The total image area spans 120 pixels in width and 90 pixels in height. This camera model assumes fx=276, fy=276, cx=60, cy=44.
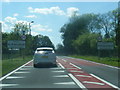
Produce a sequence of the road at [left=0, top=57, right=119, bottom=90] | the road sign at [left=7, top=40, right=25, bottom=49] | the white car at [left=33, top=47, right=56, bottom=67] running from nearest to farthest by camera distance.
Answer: the road at [left=0, top=57, right=119, bottom=90] → the white car at [left=33, top=47, right=56, bottom=67] → the road sign at [left=7, top=40, right=25, bottom=49]

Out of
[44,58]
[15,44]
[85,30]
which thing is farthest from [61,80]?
[85,30]

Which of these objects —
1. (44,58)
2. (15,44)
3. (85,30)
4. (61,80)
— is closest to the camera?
(61,80)

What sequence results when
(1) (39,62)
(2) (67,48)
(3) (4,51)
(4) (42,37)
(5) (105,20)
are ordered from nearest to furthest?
(1) (39,62), (3) (4,51), (5) (105,20), (2) (67,48), (4) (42,37)

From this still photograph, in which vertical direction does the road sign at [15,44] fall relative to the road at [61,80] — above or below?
above

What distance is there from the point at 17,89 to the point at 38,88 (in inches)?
33.8

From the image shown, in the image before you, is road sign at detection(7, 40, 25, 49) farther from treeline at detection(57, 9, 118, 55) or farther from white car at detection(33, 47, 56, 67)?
treeline at detection(57, 9, 118, 55)

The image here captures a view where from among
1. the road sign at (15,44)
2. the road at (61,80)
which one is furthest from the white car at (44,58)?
the road sign at (15,44)

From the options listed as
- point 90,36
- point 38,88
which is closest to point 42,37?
point 90,36

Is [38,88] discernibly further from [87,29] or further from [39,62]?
[87,29]

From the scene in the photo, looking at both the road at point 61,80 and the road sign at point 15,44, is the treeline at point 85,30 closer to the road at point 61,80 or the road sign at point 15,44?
the road sign at point 15,44

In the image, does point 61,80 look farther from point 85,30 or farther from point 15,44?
point 85,30

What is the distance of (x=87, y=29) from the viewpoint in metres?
92.6

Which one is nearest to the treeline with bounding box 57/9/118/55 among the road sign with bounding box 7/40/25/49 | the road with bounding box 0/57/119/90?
the road sign with bounding box 7/40/25/49

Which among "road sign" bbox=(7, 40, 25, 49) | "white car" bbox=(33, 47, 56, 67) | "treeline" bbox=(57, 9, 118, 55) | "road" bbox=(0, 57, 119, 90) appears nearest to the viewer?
"road" bbox=(0, 57, 119, 90)
